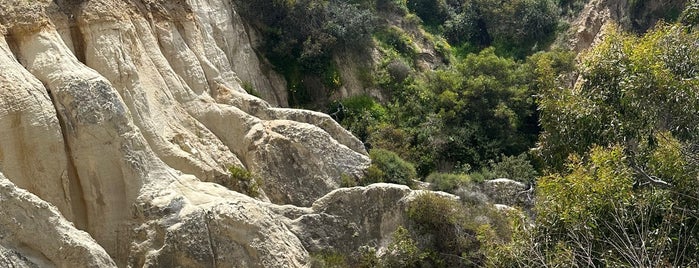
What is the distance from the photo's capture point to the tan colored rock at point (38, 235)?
1344cm

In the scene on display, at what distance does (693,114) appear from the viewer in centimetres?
1417

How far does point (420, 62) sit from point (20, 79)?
1860cm

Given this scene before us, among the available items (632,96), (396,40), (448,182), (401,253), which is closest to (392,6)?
(396,40)

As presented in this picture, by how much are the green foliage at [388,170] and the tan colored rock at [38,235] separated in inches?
321

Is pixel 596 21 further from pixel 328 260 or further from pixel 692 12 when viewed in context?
pixel 328 260

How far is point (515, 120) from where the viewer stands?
27.9m

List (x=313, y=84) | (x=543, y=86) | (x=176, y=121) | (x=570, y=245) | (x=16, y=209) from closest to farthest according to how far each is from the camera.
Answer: (x=570, y=245)
(x=16, y=209)
(x=176, y=121)
(x=543, y=86)
(x=313, y=84)

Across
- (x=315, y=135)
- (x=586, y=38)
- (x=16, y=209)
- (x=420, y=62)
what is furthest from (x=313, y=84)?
(x=16, y=209)

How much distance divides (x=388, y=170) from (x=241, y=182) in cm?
413

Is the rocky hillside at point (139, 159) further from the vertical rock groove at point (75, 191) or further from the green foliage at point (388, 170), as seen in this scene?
the green foliage at point (388, 170)

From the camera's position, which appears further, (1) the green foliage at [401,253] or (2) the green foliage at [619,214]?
(1) the green foliage at [401,253]

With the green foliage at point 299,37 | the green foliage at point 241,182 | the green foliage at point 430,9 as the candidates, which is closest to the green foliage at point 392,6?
the green foliage at point 430,9

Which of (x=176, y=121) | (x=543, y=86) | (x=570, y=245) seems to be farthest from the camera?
(x=543, y=86)

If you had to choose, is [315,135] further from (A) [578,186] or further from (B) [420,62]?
(B) [420,62]
